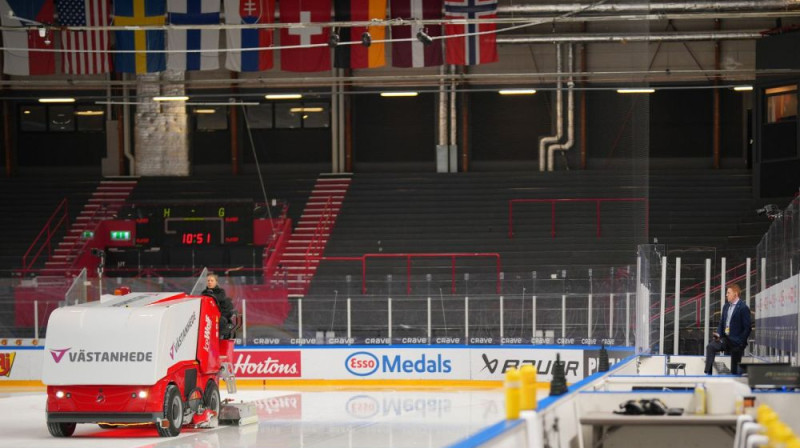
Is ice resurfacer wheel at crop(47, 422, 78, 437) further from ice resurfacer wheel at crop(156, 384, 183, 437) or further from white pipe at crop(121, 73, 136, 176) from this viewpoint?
white pipe at crop(121, 73, 136, 176)

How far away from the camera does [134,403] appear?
13516 mm

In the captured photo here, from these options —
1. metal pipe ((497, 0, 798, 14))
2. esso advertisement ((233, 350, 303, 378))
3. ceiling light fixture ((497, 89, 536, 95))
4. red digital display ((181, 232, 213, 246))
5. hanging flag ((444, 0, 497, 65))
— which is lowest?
esso advertisement ((233, 350, 303, 378))

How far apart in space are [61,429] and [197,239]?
1318 centimetres

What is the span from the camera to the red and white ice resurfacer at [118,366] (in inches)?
531

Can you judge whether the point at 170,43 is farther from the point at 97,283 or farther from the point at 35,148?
the point at 35,148

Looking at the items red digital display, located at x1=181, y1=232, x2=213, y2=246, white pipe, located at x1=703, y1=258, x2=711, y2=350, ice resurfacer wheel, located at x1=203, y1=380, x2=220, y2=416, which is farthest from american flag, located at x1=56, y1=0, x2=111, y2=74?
white pipe, located at x1=703, y1=258, x2=711, y2=350

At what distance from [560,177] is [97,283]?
12534 millimetres

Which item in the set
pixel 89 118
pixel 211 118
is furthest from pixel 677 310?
pixel 89 118

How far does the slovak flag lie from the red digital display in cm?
382

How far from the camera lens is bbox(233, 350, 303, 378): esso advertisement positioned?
22.0 m

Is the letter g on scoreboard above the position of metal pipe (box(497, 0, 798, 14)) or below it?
below

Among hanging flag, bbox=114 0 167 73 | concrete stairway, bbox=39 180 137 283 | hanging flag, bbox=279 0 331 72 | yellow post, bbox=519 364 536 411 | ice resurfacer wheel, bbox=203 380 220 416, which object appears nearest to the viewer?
yellow post, bbox=519 364 536 411

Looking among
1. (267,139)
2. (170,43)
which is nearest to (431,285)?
(170,43)

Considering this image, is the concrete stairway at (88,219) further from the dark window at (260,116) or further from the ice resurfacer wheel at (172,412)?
the ice resurfacer wheel at (172,412)
